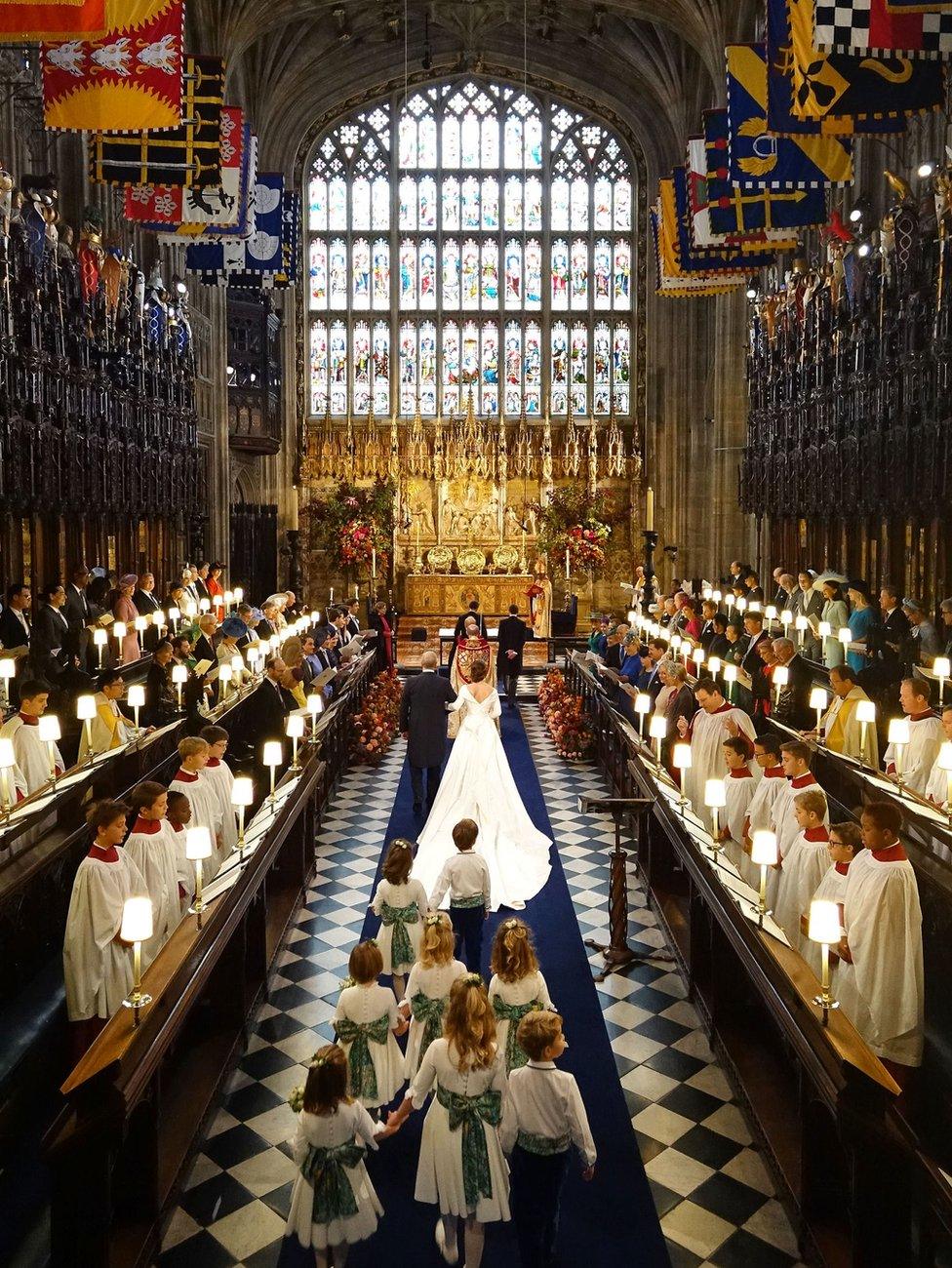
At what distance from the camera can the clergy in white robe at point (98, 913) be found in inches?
233

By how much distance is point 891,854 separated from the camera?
5.73 metres

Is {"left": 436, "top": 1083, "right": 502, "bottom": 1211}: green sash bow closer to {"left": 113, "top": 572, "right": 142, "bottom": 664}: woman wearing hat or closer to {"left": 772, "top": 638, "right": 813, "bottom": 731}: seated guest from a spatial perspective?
{"left": 772, "top": 638, "right": 813, "bottom": 731}: seated guest

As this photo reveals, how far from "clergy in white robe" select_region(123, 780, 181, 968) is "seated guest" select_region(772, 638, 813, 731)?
645cm

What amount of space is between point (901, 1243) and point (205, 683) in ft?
30.3

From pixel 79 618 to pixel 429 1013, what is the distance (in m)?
9.05

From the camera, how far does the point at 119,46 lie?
10.4 meters

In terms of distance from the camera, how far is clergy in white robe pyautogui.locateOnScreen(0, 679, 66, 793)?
845cm

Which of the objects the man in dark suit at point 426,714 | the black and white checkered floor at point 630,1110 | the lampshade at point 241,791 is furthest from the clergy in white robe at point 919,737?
the man in dark suit at point 426,714

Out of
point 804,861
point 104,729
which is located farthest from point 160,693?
point 804,861

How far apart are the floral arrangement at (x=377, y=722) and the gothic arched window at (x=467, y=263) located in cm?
1387

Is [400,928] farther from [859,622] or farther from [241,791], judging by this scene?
[859,622]

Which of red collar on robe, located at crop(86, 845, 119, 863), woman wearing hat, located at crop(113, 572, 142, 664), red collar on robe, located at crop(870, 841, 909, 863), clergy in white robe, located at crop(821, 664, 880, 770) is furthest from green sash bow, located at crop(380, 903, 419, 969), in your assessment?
woman wearing hat, located at crop(113, 572, 142, 664)

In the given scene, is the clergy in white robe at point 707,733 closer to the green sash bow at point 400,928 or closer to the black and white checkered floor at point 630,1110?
the black and white checkered floor at point 630,1110

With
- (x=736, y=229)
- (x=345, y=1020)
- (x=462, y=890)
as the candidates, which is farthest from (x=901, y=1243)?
(x=736, y=229)
